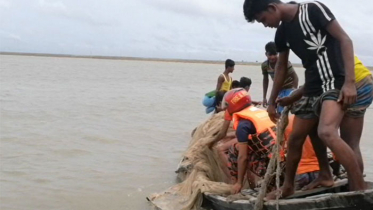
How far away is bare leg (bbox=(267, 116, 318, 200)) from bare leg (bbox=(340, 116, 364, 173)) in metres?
0.23

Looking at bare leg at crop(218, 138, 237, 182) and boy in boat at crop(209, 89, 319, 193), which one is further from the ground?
boy in boat at crop(209, 89, 319, 193)

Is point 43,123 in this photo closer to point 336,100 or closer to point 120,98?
point 120,98

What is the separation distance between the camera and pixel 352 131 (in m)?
4.25

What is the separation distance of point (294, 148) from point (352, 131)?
48cm

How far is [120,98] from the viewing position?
837 inches

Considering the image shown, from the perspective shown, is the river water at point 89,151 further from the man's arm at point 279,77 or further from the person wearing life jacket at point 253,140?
the man's arm at point 279,77

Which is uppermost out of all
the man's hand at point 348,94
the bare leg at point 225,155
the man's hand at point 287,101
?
the man's hand at point 348,94

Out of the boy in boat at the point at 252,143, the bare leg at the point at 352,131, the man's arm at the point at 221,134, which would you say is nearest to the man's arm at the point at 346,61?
the bare leg at the point at 352,131

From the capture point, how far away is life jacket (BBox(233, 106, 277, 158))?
5137 mm

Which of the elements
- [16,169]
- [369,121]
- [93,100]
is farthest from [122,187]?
[93,100]

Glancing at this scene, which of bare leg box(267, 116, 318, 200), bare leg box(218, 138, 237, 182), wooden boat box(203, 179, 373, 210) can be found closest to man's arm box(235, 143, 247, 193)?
wooden boat box(203, 179, 373, 210)

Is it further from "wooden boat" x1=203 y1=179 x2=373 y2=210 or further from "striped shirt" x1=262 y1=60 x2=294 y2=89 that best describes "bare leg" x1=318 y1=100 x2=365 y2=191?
"striped shirt" x1=262 y1=60 x2=294 y2=89

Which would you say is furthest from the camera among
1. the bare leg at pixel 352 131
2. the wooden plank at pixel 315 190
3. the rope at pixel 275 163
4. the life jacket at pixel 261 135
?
the life jacket at pixel 261 135

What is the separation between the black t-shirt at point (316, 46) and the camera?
394cm
